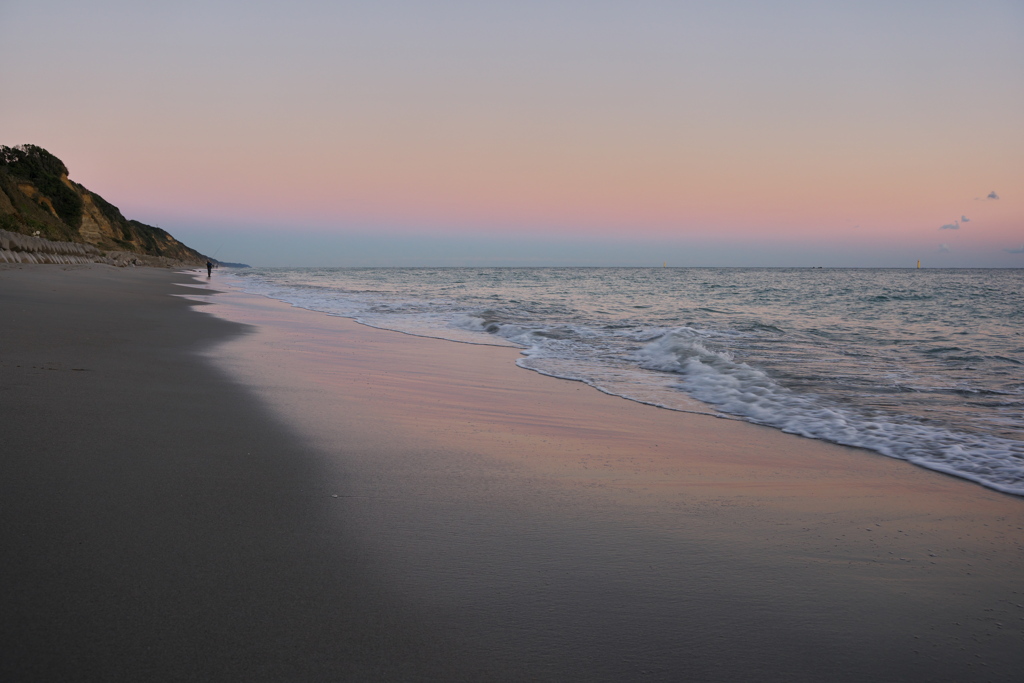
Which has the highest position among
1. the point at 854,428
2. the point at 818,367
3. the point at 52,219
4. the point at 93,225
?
the point at 93,225

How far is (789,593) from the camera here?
2.05 m

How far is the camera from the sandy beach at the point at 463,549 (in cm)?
159

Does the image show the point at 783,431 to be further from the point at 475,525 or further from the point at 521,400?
the point at 475,525

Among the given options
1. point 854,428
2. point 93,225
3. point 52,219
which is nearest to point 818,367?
point 854,428

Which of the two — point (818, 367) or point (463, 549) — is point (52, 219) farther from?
point (463, 549)

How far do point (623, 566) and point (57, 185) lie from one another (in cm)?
5758

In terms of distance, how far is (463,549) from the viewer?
2.21 m

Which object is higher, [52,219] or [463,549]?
[52,219]

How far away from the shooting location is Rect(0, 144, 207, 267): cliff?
24.3 m

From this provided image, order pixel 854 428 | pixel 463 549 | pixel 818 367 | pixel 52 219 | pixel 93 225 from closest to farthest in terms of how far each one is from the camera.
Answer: pixel 463 549
pixel 854 428
pixel 818 367
pixel 52 219
pixel 93 225

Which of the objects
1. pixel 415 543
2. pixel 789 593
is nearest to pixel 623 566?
pixel 789 593

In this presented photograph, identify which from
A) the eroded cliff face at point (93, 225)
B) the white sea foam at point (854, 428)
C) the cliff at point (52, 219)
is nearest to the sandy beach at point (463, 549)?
the white sea foam at point (854, 428)

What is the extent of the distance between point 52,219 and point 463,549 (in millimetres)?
49648

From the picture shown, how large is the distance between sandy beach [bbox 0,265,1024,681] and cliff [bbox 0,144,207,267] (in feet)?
68.2
